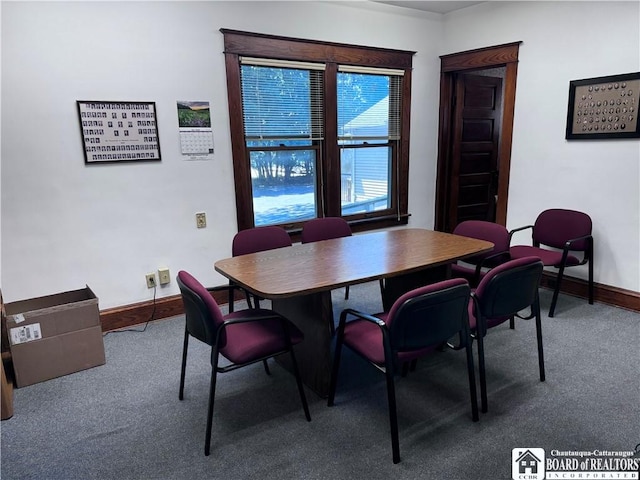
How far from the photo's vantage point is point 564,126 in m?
3.63

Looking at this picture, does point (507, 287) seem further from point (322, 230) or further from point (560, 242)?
point (560, 242)

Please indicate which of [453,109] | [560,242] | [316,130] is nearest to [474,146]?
[453,109]

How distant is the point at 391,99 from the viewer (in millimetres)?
4316

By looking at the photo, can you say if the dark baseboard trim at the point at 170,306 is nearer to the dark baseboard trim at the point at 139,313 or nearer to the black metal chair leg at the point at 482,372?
the dark baseboard trim at the point at 139,313

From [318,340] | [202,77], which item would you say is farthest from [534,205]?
[202,77]

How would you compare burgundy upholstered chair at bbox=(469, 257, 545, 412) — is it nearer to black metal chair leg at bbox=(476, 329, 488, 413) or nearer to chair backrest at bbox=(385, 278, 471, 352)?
black metal chair leg at bbox=(476, 329, 488, 413)

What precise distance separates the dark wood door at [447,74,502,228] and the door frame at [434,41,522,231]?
69 millimetres

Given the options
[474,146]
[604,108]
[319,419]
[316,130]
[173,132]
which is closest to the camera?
[319,419]

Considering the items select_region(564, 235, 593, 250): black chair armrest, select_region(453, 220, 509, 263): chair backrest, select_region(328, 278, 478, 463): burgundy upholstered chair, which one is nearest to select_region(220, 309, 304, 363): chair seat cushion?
select_region(328, 278, 478, 463): burgundy upholstered chair

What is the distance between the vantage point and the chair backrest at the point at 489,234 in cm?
304

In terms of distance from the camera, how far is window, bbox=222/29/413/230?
11.5 feet

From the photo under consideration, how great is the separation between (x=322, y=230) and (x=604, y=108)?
8.04 feet

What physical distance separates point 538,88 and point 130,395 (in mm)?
4026

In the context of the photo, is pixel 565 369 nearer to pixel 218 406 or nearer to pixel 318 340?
pixel 318 340
